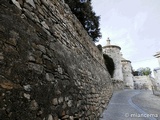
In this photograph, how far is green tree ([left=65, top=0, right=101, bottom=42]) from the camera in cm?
980

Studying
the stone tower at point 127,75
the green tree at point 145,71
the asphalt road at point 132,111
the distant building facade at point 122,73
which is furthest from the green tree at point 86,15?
the green tree at point 145,71

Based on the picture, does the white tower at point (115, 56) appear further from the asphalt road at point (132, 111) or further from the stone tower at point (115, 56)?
the asphalt road at point (132, 111)

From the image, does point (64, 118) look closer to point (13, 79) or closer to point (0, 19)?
point (13, 79)

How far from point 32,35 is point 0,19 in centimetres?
57

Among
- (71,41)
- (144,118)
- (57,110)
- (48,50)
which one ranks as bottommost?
(144,118)

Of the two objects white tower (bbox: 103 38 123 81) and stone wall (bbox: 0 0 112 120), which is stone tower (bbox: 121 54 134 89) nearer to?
white tower (bbox: 103 38 123 81)

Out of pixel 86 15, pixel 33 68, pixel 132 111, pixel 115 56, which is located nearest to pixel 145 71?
pixel 115 56

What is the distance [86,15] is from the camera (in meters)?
10.4

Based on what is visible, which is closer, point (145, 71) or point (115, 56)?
point (115, 56)

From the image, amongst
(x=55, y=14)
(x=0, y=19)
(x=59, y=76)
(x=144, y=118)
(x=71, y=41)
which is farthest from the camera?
(x=144, y=118)

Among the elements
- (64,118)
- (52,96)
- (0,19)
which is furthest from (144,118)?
(0,19)

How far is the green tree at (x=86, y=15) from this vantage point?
32.1ft

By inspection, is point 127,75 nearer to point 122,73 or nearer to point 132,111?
point 122,73

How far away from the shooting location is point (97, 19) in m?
11.7
